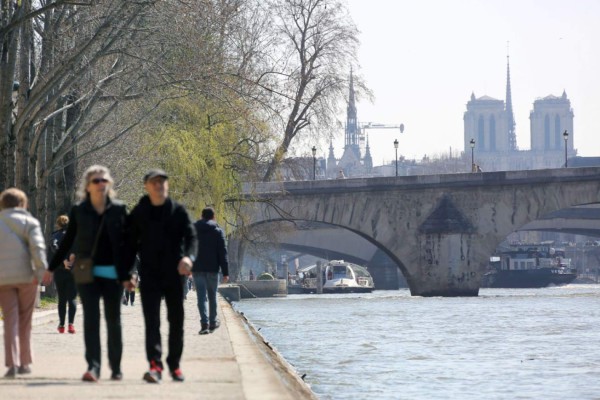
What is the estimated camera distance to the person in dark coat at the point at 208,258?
18547 millimetres

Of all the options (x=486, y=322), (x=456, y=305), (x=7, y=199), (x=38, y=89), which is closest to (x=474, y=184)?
(x=456, y=305)

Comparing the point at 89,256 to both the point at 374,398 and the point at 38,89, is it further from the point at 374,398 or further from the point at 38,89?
the point at 38,89

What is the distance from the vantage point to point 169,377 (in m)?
12.1

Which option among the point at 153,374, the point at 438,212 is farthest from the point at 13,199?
the point at 438,212

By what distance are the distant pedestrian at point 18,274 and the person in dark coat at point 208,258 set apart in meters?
6.04

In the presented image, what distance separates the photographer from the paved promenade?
10.7 m

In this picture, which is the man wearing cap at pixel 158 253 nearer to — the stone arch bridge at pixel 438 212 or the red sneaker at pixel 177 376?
the red sneaker at pixel 177 376

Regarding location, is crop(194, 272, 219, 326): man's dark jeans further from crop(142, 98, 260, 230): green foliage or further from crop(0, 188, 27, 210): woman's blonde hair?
crop(142, 98, 260, 230): green foliage

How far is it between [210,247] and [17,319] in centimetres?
651

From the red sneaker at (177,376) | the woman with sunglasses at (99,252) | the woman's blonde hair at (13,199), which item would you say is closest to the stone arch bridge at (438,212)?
the woman's blonde hair at (13,199)

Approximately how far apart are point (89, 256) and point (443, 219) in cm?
5068

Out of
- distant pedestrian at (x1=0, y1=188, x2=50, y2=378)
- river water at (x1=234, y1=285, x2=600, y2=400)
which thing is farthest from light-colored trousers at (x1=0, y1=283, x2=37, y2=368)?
river water at (x1=234, y1=285, x2=600, y2=400)

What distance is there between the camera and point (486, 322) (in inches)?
1401

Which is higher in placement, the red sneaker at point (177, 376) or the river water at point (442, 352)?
the red sneaker at point (177, 376)
